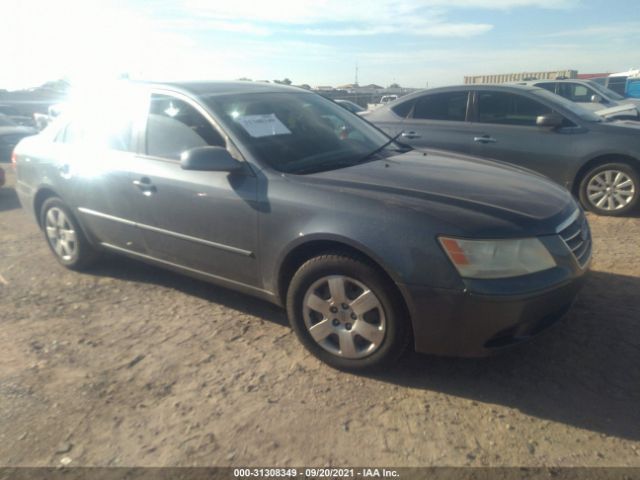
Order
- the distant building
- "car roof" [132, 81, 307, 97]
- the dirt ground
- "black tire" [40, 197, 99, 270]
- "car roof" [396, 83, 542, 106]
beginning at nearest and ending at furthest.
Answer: the dirt ground
"car roof" [132, 81, 307, 97]
"black tire" [40, 197, 99, 270]
"car roof" [396, 83, 542, 106]
the distant building

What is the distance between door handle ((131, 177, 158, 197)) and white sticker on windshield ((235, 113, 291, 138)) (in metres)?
0.77

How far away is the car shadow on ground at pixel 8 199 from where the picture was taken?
747 centimetres

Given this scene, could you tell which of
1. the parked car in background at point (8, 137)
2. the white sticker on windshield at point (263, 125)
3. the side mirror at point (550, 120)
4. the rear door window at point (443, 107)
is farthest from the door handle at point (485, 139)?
the parked car in background at point (8, 137)

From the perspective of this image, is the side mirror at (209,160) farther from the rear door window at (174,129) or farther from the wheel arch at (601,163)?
the wheel arch at (601,163)

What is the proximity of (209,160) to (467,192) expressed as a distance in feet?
4.84

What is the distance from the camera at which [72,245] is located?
4.41 m

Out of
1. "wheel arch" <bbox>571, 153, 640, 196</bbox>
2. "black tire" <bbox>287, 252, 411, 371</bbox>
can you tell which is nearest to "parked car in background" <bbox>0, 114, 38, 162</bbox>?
"black tire" <bbox>287, 252, 411, 371</bbox>

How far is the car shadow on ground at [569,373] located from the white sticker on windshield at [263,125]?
1.28m

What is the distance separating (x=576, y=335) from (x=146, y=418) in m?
2.53

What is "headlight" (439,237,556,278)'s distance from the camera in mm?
2416

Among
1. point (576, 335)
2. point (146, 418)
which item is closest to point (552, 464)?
point (576, 335)

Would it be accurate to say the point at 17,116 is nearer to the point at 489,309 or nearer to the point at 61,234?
the point at 61,234

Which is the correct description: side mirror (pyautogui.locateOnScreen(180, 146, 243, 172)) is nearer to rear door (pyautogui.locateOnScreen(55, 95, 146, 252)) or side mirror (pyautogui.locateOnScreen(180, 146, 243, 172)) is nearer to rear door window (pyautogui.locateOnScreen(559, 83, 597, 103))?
rear door (pyautogui.locateOnScreen(55, 95, 146, 252))

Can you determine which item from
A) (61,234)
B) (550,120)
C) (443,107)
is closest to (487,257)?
(61,234)
